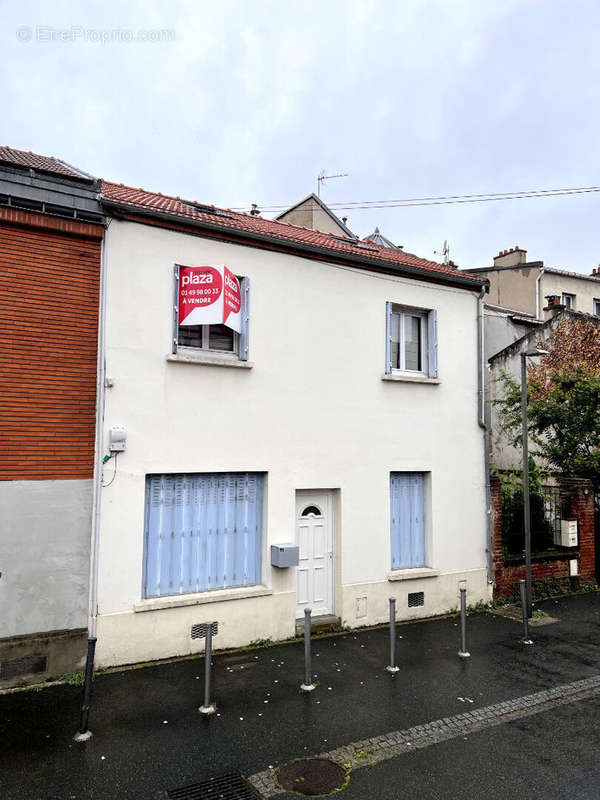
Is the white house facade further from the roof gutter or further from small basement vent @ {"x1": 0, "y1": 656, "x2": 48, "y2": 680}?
small basement vent @ {"x1": 0, "y1": 656, "x2": 48, "y2": 680}

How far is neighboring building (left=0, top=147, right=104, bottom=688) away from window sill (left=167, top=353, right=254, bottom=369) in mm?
1195

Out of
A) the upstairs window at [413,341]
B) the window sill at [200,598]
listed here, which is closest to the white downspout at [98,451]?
the window sill at [200,598]

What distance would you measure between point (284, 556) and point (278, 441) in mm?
1847

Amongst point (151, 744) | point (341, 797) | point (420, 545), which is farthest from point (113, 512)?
point (420, 545)

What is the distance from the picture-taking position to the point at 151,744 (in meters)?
5.79

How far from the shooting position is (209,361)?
8.69 metres

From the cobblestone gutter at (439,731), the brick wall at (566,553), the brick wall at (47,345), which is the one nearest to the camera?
the cobblestone gutter at (439,731)

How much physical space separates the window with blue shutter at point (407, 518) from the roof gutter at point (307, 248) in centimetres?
390

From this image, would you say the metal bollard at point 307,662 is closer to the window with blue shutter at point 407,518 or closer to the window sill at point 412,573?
the window sill at point 412,573

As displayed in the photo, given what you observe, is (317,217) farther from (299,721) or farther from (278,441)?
(299,721)

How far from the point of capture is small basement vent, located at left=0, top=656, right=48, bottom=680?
23.1 ft

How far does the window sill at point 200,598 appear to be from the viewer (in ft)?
26.1

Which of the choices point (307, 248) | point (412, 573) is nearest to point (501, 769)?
point (412, 573)

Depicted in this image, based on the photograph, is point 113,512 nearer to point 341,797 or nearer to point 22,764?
point 22,764
